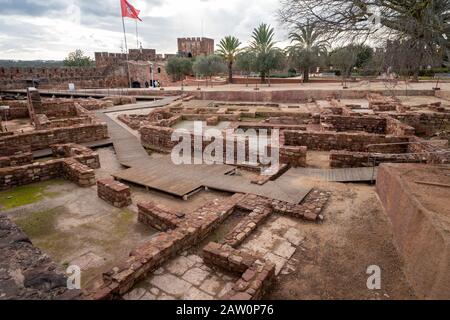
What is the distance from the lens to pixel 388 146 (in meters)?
10.1

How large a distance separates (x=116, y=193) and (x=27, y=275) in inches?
162

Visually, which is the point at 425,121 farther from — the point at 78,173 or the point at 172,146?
the point at 78,173

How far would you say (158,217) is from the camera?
563cm

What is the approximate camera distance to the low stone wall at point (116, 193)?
6.70 metres

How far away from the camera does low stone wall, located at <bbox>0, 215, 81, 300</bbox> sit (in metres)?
2.42

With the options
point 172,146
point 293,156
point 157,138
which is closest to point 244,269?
point 293,156

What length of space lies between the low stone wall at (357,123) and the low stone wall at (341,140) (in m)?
2.98

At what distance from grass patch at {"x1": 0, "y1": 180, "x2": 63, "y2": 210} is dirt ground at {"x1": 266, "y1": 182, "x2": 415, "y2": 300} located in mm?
6536

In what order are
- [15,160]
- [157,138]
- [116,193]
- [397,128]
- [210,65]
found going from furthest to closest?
[210,65], [157,138], [397,128], [15,160], [116,193]

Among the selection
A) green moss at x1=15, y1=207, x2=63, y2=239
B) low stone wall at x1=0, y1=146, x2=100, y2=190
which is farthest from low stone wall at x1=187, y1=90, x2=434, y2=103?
green moss at x1=15, y1=207, x2=63, y2=239

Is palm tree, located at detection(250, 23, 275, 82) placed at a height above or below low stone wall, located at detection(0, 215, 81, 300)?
above

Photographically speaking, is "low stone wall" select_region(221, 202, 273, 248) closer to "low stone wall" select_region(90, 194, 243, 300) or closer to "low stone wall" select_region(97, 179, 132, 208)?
"low stone wall" select_region(90, 194, 243, 300)

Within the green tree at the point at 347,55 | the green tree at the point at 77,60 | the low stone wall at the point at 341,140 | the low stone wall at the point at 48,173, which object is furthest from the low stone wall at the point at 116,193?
the green tree at the point at 77,60
